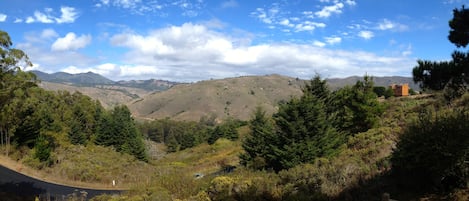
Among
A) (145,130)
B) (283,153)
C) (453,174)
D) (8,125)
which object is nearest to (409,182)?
(453,174)

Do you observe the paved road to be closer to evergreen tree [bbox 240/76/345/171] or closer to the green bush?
evergreen tree [bbox 240/76/345/171]

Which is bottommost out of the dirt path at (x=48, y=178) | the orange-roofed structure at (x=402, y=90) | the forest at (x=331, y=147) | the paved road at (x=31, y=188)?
the dirt path at (x=48, y=178)

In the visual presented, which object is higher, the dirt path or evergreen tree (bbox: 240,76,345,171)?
evergreen tree (bbox: 240,76,345,171)

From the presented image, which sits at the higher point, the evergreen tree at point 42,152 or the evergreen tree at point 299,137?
the evergreen tree at point 299,137

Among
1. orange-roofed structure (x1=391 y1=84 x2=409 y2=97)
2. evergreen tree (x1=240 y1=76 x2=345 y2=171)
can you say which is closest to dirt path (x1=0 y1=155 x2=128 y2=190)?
evergreen tree (x1=240 y1=76 x2=345 y2=171)

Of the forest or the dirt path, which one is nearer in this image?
the forest

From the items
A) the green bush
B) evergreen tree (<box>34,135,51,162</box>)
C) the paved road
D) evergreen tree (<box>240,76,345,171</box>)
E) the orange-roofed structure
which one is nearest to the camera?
the green bush

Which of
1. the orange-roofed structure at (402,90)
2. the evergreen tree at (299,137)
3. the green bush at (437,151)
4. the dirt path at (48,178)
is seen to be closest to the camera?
the green bush at (437,151)

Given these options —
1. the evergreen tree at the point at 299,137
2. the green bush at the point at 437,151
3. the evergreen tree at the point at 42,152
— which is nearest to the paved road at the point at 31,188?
the evergreen tree at the point at 42,152

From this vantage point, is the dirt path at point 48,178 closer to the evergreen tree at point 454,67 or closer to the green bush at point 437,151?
the green bush at point 437,151

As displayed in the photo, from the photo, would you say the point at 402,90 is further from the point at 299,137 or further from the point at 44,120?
the point at 44,120

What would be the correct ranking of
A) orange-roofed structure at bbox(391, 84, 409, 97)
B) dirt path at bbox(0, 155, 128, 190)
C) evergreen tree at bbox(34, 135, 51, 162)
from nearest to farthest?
dirt path at bbox(0, 155, 128, 190), evergreen tree at bbox(34, 135, 51, 162), orange-roofed structure at bbox(391, 84, 409, 97)

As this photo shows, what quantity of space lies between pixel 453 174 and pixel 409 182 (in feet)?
4.52

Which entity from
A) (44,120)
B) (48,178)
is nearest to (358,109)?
(48,178)
